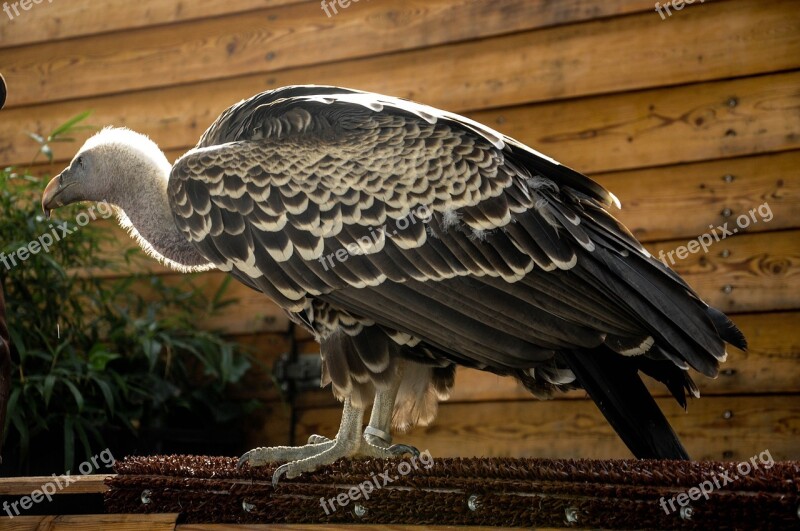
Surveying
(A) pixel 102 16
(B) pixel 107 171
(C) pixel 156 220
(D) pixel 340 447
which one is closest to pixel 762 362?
(D) pixel 340 447

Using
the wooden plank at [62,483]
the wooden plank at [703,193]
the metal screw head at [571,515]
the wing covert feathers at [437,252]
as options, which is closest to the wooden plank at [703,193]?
the wooden plank at [703,193]

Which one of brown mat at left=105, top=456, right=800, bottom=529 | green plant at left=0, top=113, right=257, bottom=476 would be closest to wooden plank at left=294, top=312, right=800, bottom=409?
brown mat at left=105, top=456, right=800, bottom=529

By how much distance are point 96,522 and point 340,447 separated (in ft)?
1.81

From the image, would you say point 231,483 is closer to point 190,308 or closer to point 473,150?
point 473,150

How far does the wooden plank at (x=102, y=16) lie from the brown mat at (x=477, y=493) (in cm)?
263

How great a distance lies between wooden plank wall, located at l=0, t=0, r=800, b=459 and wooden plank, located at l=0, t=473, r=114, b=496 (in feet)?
5.69

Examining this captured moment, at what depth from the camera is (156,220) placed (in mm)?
2432

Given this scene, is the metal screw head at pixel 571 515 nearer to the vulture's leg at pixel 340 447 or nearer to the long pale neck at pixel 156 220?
the vulture's leg at pixel 340 447

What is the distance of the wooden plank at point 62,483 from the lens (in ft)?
6.74

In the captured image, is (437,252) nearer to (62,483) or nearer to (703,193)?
(62,483)

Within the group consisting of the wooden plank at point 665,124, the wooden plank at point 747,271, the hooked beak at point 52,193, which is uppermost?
the hooked beak at point 52,193

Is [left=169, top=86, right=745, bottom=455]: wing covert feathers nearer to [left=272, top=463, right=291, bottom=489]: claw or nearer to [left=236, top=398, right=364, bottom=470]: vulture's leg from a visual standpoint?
[left=236, top=398, right=364, bottom=470]: vulture's leg

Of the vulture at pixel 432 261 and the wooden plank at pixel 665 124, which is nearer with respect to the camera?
the vulture at pixel 432 261

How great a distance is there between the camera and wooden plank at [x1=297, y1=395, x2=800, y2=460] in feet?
10.3
